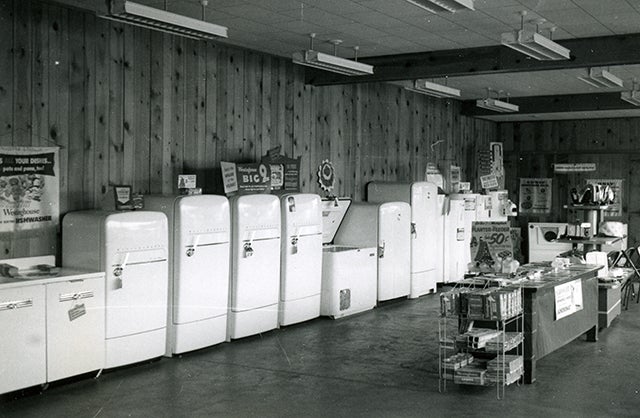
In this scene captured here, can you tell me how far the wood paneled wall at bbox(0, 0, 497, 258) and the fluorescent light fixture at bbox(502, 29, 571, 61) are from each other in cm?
311

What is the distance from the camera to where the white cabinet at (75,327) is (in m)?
5.81

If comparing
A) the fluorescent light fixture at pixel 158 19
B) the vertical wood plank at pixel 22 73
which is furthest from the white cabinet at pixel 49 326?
the fluorescent light fixture at pixel 158 19

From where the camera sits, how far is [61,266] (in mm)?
6469

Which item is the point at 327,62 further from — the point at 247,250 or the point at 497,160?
the point at 497,160

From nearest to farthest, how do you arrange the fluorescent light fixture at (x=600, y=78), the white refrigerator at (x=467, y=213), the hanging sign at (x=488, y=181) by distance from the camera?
the fluorescent light fixture at (x=600, y=78) < the white refrigerator at (x=467, y=213) < the hanging sign at (x=488, y=181)

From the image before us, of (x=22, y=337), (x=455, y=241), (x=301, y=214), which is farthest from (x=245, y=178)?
(x=455, y=241)

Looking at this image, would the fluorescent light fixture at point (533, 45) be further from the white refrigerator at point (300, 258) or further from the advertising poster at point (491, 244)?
the white refrigerator at point (300, 258)

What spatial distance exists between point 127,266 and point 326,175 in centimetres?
416

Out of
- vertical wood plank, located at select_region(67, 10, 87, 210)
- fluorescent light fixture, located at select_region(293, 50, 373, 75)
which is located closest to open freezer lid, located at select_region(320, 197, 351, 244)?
fluorescent light fixture, located at select_region(293, 50, 373, 75)

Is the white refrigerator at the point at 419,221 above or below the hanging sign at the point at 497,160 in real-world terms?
below

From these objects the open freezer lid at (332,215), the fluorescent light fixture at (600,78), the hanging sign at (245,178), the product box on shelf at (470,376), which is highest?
the fluorescent light fixture at (600,78)

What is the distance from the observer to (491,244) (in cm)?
715

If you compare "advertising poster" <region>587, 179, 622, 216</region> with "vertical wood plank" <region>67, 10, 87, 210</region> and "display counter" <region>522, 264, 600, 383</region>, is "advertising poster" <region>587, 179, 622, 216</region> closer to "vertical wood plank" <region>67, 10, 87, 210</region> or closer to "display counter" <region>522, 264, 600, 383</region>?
"display counter" <region>522, 264, 600, 383</region>

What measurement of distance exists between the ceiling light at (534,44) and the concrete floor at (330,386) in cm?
282
